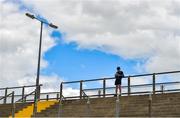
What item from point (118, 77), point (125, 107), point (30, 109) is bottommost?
point (30, 109)

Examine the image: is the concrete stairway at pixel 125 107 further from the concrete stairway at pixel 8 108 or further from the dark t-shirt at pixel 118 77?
the concrete stairway at pixel 8 108

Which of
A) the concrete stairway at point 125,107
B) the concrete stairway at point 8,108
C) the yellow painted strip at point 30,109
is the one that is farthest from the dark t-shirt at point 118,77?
the concrete stairway at point 8,108

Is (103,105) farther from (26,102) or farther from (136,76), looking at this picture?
(26,102)

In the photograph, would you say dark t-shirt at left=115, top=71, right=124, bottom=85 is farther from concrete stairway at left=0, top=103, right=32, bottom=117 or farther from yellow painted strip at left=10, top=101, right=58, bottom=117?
concrete stairway at left=0, top=103, right=32, bottom=117

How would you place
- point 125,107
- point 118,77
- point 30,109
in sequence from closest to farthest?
point 125,107 < point 118,77 < point 30,109

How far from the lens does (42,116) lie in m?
25.7

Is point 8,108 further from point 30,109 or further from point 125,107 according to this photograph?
point 125,107

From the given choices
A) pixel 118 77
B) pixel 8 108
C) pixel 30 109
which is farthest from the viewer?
pixel 8 108

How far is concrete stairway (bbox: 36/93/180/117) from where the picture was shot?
2173 centimetres

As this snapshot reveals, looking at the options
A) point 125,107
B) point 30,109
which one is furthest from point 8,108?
point 125,107

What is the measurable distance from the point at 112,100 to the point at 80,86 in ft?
14.9

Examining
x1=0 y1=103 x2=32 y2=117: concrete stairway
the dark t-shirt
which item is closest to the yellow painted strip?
x1=0 y1=103 x2=32 y2=117: concrete stairway

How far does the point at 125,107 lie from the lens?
23.5 meters

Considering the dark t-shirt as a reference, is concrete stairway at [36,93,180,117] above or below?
below
